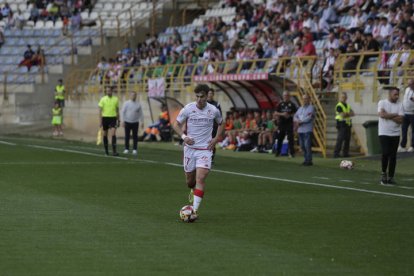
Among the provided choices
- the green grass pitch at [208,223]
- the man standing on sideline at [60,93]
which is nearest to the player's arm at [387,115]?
the green grass pitch at [208,223]

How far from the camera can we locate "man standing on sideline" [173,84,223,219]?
50.6ft

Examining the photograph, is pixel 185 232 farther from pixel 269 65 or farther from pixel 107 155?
pixel 269 65

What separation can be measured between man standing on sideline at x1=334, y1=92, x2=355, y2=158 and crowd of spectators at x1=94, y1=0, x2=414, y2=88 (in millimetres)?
1525

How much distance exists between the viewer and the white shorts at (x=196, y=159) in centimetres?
1544

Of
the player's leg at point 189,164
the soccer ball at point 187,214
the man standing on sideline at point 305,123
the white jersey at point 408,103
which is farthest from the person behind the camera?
the man standing on sideline at point 305,123

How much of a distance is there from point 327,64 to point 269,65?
12.5 ft

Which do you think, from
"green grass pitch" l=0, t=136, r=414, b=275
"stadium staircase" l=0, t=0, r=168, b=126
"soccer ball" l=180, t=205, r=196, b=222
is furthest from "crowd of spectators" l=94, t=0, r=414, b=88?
"soccer ball" l=180, t=205, r=196, b=222

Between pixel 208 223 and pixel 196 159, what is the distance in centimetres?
109

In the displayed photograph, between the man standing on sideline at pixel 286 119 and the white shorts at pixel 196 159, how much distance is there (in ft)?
51.9

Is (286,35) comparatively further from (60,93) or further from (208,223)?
(208,223)

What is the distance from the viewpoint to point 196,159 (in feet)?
51.0

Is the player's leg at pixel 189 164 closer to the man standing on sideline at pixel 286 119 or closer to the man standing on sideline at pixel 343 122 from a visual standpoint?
the man standing on sideline at pixel 343 122

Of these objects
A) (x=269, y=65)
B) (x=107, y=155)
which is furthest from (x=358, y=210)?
(x=269, y=65)

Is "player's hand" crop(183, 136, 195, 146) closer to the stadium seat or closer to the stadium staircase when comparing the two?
the stadium staircase
